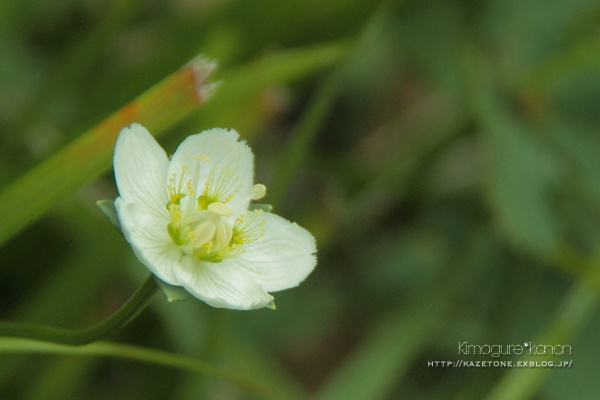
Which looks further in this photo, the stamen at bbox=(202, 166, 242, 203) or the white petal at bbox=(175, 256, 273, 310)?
the stamen at bbox=(202, 166, 242, 203)

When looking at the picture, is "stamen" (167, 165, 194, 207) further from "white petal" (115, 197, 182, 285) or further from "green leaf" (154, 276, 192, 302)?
"green leaf" (154, 276, 192, 302)

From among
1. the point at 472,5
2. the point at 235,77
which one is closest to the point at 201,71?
the point at 235,77

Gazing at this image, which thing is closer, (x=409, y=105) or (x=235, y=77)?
(x=235, y=77)

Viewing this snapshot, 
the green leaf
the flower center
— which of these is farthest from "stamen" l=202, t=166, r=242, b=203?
the green leaf

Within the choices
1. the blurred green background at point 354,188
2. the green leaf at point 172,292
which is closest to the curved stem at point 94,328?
the green leaf at point 172,292

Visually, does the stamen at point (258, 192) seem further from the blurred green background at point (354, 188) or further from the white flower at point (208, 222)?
the blurred green background at point (354, 188)

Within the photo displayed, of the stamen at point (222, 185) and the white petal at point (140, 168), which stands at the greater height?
the white petal at point (140, 168)

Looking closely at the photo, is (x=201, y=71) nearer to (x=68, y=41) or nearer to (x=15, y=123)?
(x=15, y=123)

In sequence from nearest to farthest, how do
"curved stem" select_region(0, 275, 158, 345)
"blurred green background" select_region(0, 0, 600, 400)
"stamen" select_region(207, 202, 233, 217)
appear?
"curved stem" select_region(0, 275, 158, 345) < "stamen" select_region(207, 202, 233, 217) < "blurred green background" select_region(0, 0, 600, 400)
